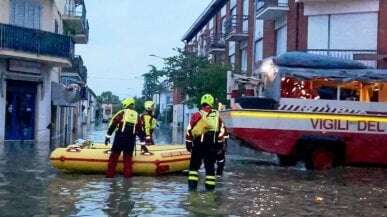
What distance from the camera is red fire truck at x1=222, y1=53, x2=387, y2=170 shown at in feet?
59.3

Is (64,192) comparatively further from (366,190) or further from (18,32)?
(18,32)

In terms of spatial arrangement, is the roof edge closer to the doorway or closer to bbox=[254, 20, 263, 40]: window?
bbox=[254, 20, 263, 40]: window

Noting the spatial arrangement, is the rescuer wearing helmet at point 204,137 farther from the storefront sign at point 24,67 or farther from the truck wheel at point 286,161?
the storefront sign at point 24,67

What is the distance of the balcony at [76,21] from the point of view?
4400cm

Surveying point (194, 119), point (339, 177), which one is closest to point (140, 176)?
point (194, 119)

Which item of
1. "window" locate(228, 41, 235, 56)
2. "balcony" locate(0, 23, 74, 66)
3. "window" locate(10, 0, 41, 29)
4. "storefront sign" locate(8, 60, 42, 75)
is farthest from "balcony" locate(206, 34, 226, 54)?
"storefront sign" locate(8, 60, 42, 75)

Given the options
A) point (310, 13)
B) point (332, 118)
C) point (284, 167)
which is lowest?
point (284, 167)

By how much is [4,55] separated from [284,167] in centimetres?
1653

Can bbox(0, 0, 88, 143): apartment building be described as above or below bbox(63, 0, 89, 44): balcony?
below

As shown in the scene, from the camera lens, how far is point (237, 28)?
44.6 meters

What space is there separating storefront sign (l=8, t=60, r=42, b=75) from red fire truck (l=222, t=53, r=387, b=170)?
1623 centimetres

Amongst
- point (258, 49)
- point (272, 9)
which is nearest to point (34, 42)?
point (272, 9)

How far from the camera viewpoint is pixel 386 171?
19.0m

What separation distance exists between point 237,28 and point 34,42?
14812 mm
